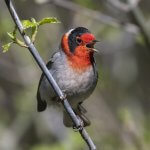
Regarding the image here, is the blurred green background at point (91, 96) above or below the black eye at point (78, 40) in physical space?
below

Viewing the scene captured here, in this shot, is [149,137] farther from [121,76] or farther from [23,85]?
[23,85]

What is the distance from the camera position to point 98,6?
29.9 feet

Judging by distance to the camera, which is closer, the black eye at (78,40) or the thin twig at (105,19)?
the black eye at (78,40)

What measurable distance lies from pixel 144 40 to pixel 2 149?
296cm

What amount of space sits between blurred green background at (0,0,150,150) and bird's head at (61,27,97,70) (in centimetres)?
205

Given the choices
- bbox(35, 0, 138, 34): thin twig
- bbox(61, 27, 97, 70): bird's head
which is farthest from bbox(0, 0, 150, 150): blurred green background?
bbox(61, 27, 97, 70): bird's head

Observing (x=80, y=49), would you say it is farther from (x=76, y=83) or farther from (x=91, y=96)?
(x=91, y=96)

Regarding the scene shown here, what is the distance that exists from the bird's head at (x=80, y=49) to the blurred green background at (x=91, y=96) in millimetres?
2047

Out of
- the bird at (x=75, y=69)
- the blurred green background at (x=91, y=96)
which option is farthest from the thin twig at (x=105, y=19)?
the bird at (x=75, y=69)

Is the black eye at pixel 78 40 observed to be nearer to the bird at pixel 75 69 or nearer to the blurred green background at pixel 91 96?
the bird at pixel 75 69

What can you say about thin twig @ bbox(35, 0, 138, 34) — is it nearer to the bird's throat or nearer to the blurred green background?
the blurred green background

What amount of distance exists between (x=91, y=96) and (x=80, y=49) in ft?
10.2

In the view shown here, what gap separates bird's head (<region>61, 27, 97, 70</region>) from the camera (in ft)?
18.4

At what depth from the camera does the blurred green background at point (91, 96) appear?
8.20 m
